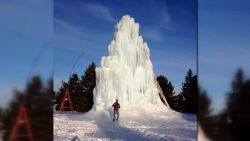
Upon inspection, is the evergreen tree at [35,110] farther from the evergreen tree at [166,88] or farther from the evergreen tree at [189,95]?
the evergreen tree at [189,95]

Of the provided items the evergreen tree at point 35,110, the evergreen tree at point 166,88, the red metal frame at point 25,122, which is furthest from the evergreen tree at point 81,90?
the evergreen tree at point 166,88

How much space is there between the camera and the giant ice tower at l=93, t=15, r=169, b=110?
16.0 feet

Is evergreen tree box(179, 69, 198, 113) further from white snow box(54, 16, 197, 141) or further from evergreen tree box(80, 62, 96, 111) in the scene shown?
evergreen tree box(80, 62, 96, 111)

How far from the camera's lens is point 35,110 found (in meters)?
4.79

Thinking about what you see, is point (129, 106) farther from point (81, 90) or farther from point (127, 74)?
point (81, 90)

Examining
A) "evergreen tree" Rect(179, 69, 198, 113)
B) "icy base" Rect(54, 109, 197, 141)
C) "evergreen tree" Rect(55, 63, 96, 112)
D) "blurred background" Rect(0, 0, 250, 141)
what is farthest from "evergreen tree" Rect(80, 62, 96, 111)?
"evergreen tree" Rect(179, 69, 198, 113)

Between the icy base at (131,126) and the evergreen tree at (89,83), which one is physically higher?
the evergreen tree at (89,83)

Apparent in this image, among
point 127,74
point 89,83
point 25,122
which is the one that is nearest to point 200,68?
point 127,74

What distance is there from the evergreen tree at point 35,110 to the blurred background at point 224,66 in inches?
63.3

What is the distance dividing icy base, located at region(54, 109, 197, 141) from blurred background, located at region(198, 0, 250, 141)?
0.21 meters

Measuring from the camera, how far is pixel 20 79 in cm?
475

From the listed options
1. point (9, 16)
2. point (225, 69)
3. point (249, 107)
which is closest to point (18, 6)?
point (9, 16)

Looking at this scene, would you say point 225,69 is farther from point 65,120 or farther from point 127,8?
point 65,120

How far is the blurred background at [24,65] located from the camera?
472 centimetres
